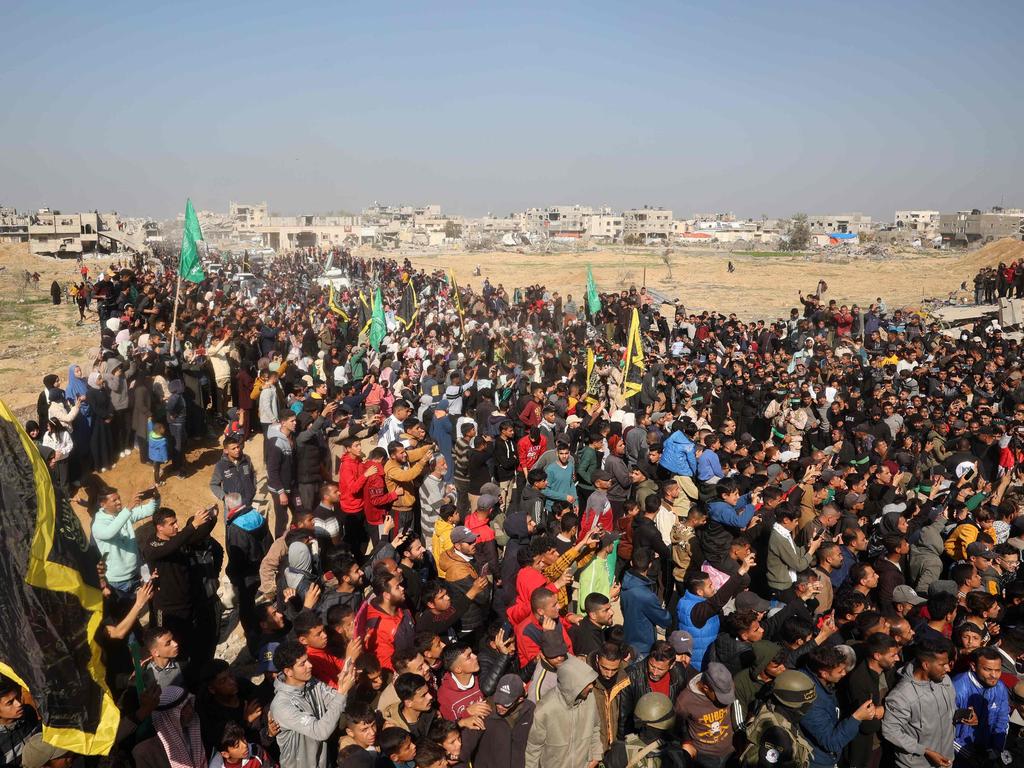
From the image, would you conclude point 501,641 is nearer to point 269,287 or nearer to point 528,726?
point 528,726

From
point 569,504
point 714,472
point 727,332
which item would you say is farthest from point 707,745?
point 727,332

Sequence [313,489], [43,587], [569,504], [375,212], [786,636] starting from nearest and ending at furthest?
1. [43,587]
2. [786,636]
3. [569,504]
4. [313,489]
5. [375,212]

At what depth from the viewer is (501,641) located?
450 centimetres

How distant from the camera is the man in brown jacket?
6691mm

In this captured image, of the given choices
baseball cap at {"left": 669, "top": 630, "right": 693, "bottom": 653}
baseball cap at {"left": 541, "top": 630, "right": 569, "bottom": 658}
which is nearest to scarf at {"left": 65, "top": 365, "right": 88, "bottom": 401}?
baseball cap at {"left": 541, "top": 630, "right": 569, "bottom": 658}

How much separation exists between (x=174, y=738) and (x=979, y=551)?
572 centimetres

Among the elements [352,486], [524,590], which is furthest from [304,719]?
[352,486]

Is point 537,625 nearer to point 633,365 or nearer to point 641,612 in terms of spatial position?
point 641,612

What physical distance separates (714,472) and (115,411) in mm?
8156

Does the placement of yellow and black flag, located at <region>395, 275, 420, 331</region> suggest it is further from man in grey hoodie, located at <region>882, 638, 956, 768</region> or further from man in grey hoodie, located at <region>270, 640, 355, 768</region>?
man in grey hoodie, located at <region>882, 638, 956, 768</region>

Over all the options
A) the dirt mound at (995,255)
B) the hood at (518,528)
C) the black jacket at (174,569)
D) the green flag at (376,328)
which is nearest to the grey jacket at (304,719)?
the black jacket at (174,569)

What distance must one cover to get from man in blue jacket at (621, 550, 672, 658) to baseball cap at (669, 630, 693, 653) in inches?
29.2

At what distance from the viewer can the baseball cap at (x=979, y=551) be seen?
5559mm

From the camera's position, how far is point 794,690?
12.3 ft
